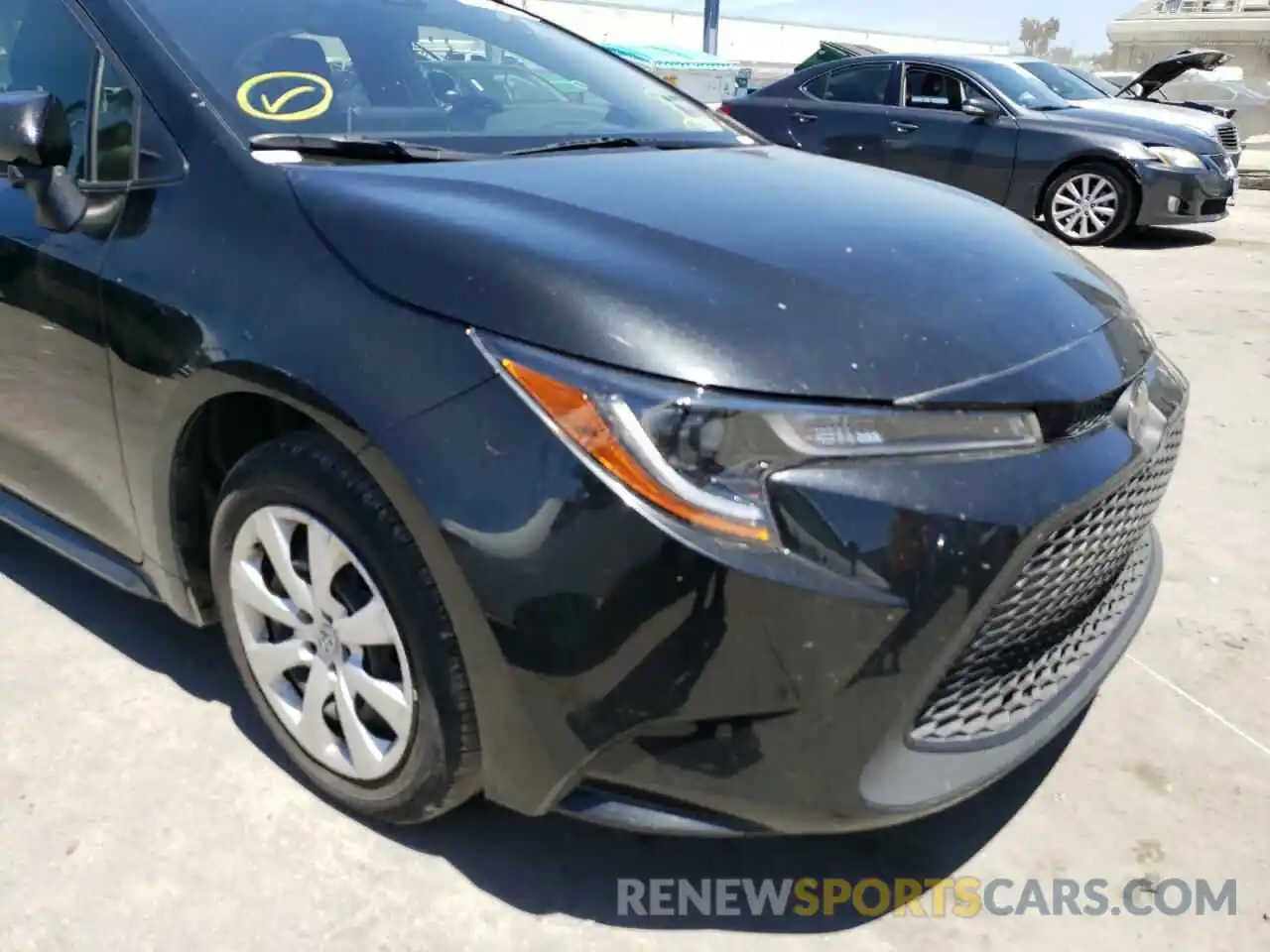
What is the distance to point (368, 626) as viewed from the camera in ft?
5.98

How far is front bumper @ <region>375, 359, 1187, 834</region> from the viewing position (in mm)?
1511

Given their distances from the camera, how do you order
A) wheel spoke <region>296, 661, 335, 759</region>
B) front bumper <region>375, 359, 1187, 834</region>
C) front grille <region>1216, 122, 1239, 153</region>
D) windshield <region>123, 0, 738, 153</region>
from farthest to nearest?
front grille <region>1216, 122, 1239, 153</region> → windshield <region>123, 0, 738, 153</region> → wheel spoke <region>296, 661, 335, 759</region> → front bumper <region>375, 359, 1187, 834</region>

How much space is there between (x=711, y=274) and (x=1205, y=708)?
165 centimetres

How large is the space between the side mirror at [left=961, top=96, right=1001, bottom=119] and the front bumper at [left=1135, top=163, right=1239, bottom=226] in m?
1.15

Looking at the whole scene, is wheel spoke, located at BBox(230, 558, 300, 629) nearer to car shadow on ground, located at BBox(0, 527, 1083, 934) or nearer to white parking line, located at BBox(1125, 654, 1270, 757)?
car shadow on ground, located at BBox(0, 527, 1083, 934)

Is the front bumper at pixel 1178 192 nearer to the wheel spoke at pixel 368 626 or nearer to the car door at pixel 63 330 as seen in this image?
the car door at pixel 63 330

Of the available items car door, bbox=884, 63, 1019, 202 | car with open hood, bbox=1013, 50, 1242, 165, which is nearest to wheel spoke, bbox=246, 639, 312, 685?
car door, bbox=884, 63, 1019, 202

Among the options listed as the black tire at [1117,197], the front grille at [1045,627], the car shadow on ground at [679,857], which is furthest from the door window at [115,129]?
the black tire at [1117,197]

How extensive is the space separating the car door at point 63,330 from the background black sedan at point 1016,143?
22.9 feet

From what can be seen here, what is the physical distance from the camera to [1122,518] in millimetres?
1914

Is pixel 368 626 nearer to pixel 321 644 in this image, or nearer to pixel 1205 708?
pixel 321 644

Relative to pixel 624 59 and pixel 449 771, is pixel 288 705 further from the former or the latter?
pixel 624 59

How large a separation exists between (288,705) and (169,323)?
747 millimetres

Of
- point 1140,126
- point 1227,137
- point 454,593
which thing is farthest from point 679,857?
point 1227,137
